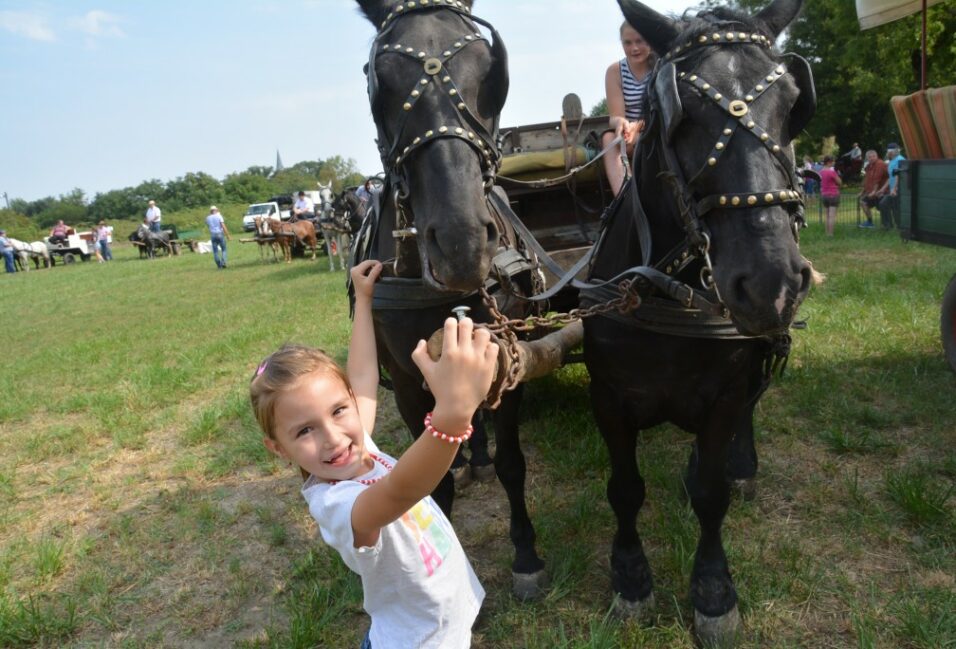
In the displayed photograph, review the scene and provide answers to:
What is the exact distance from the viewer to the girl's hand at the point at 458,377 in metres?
1.14

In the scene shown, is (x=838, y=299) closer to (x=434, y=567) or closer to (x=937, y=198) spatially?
(x=937, y=198)

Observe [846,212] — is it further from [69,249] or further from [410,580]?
[69,249]

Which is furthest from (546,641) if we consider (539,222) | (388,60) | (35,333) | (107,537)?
(35,333)

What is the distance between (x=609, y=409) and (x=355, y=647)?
1.45 metres

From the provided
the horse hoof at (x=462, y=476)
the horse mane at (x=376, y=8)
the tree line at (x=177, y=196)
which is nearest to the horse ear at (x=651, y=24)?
the horse mane at (x=376, y=8)

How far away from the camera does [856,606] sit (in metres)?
2.50

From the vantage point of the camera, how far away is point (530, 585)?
284cm

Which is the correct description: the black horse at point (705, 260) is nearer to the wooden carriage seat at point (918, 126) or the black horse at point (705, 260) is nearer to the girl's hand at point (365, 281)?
the girl's hand at point (365, 281)

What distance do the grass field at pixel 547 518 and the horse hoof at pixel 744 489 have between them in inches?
1.8

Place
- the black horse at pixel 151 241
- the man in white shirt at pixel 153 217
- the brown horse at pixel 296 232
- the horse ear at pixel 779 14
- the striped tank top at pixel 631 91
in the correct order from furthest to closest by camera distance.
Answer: the black horse at pixel 151 241 < the man in white shirt at pixel 153 217 < the brown horse at pixel 296 232 < the striped tank top at pixel 631 91 < the horse ear at pixel 779 14

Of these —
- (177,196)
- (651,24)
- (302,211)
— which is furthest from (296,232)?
(177,196)

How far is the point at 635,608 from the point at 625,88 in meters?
2.63

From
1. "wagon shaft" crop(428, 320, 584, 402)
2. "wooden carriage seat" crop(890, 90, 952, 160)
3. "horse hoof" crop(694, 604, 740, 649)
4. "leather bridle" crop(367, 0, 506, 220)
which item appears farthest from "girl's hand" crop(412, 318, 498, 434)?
"wooden carriage seat" crop(890, 90, 952, 160)

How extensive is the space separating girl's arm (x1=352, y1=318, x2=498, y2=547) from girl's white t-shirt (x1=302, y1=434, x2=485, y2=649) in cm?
30
